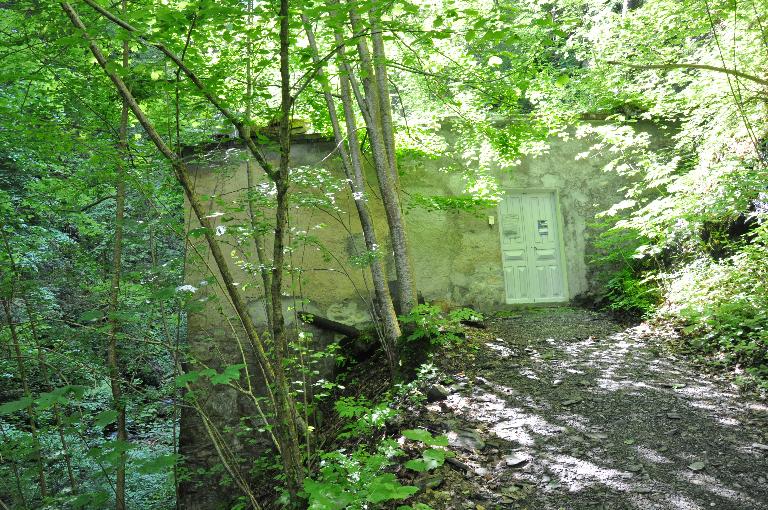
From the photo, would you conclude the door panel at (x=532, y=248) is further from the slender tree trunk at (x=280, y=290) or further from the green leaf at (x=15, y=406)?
the green leaf at (x=15, y=406)

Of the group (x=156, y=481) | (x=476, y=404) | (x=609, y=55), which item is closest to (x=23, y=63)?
(x=476, y=404)

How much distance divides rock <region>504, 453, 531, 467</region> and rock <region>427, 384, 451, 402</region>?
0.97 meters

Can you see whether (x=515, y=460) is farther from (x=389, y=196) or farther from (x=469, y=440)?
(x=389, y=196)

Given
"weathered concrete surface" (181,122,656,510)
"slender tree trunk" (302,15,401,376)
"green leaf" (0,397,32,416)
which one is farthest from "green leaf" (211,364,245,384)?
"weathered concrete surface" (181,122,656,510)

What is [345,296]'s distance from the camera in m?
6.63

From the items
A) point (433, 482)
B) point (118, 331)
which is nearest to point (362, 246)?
point (118, 331)

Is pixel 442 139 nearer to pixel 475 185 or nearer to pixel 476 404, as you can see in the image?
pixel 475 185

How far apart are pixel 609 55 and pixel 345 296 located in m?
5.34

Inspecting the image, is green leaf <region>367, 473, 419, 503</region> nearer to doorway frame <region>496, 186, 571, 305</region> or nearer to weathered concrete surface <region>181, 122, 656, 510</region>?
weathered concrete surface <region>181, 122, 656, 510</region>

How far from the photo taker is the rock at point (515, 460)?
3342mm

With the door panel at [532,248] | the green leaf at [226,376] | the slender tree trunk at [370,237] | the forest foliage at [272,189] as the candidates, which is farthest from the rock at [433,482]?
the door panel at [532,248]

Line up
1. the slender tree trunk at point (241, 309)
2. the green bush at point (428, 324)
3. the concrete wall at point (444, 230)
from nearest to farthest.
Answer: the slender tree trunk at point (241, 309) → the green bush at point (428, 324) → the concrete wall at point (444, 230)

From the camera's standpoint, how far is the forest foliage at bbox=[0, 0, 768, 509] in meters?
2.61

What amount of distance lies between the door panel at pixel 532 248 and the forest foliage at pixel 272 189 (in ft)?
2.18
